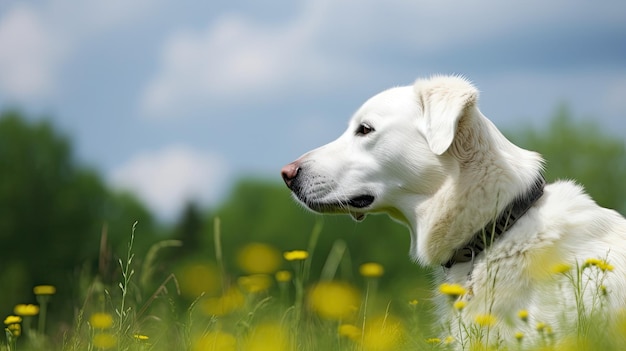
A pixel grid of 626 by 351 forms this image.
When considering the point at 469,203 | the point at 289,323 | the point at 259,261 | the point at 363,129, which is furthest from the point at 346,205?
the point at 289,323

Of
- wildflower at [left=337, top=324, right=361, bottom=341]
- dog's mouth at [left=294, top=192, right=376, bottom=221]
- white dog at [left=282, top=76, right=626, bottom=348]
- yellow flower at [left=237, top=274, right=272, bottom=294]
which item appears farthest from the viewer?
dog's mouth at [left=294, top=192, right=376, bottom=221]

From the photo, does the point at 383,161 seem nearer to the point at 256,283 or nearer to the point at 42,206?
the point at 256,283

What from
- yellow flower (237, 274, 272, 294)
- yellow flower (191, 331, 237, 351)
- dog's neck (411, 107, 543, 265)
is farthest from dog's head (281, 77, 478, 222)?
yellow flower (191, 331, 237, 351)

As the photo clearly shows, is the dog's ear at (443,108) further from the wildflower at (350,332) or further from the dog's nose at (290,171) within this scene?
the wildflower at (350,332)

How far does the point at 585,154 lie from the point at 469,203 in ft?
105

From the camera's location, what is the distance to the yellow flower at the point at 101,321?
14.1ft

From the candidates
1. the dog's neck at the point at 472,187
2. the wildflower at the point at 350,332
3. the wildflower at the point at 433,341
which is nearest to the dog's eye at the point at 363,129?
the dog's neck at the point at 472,187

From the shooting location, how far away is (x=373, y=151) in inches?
196

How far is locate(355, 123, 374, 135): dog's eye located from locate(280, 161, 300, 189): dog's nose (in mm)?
451

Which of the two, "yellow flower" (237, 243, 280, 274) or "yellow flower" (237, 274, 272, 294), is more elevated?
"yellow flower" (237, 243, 280, 274)

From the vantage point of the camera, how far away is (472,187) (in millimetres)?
4574

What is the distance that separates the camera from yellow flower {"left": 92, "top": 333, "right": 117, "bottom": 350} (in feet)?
13.3

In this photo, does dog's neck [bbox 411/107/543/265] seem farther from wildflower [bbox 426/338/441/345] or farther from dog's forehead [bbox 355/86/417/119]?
wildflower [bbox 426/338/441/345]

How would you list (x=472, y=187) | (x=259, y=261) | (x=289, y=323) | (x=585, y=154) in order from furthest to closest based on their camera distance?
(x=585, y=154) → (x=259, y=261) → (x=472, y=187) → (x=289, y=323)
